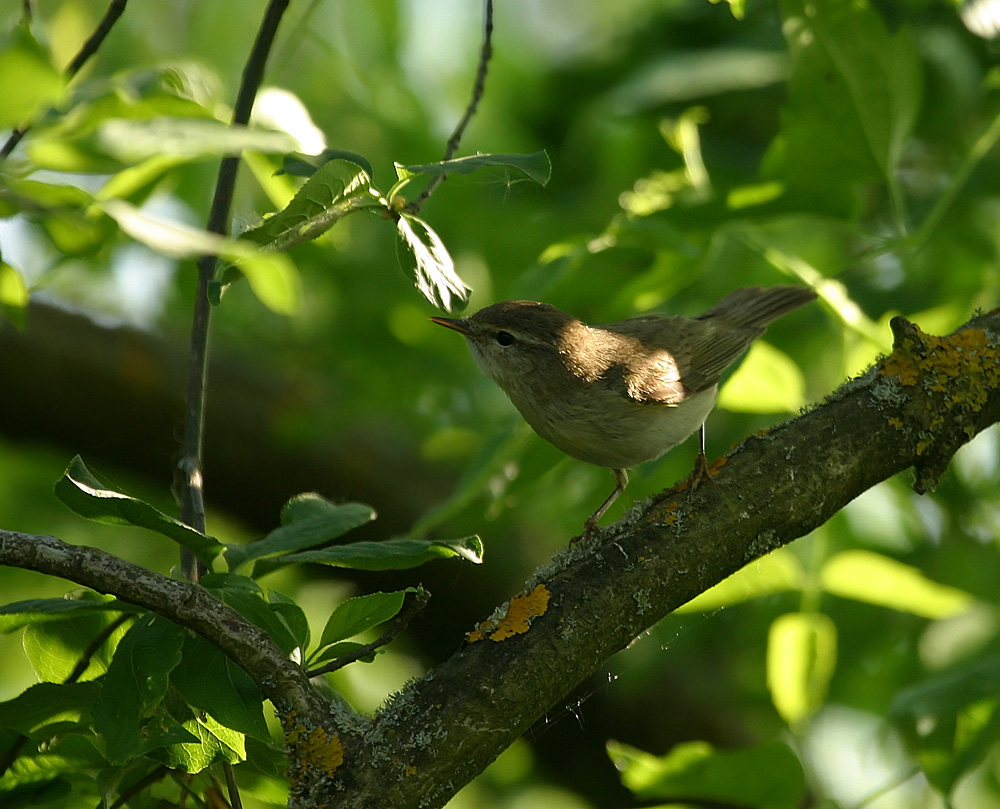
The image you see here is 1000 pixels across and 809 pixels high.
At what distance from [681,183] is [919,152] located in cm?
127

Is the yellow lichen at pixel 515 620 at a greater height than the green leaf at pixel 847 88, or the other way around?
the green leaf at pixel 847 88

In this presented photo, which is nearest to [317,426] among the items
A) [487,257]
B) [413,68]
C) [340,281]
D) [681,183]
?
[340,281]

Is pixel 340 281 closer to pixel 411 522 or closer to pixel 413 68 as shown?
pixel 413 68

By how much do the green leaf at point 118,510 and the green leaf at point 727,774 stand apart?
4.04ft

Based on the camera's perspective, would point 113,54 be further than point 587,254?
Yes

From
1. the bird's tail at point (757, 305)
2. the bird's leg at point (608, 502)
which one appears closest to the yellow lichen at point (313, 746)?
the bird's leg at point (608, 502)

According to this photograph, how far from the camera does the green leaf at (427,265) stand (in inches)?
62.4

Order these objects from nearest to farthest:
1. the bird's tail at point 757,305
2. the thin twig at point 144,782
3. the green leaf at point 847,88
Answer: the thin twig at point 144,782 < the green leaf at point 847,88 < the bird's tail at point 757,305

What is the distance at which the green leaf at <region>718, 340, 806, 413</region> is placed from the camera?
277 centimetres

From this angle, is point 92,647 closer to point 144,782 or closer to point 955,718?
point 144,782

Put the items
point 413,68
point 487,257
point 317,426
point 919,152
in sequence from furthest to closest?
point 317,426 < point 413,68 < point 919,152 < point 487,257

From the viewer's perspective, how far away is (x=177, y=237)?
1.03m

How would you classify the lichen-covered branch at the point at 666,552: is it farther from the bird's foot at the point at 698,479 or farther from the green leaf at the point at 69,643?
the green leaf at the point at 69,643

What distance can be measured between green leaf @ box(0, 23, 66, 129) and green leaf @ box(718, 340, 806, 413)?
6.53 feet
